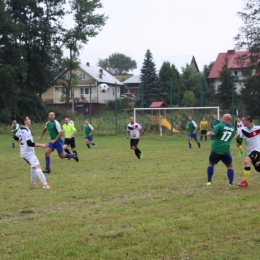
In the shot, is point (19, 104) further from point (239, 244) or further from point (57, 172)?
point (239, 244)

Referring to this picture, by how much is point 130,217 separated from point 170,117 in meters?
27.0

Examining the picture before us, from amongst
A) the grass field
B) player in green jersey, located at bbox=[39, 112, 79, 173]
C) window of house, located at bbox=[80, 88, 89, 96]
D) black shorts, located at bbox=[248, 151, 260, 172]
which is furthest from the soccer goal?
window of house, located at bbox=[80, 88, 89, 96]

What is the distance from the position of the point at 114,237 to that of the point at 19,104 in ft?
140

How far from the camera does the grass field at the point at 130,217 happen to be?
18.2 ft

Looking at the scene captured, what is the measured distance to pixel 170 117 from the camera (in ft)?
111

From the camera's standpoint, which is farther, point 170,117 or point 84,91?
point 84,91

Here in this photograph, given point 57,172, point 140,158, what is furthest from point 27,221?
point 140,158

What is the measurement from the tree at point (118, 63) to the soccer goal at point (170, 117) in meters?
115

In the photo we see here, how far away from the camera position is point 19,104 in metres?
47.1

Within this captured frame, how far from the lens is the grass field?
5.54m

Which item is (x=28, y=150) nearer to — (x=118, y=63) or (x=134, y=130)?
(x=134, y=130)

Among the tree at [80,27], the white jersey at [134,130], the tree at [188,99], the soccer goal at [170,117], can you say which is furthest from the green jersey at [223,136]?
the tree at [80,27]

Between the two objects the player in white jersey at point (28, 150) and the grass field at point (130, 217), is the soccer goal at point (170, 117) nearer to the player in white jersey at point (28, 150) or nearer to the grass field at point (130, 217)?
the grass field at point (130, 217)

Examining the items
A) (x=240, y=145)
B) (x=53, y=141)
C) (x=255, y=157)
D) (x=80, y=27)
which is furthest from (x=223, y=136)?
(x=80, y=27)
